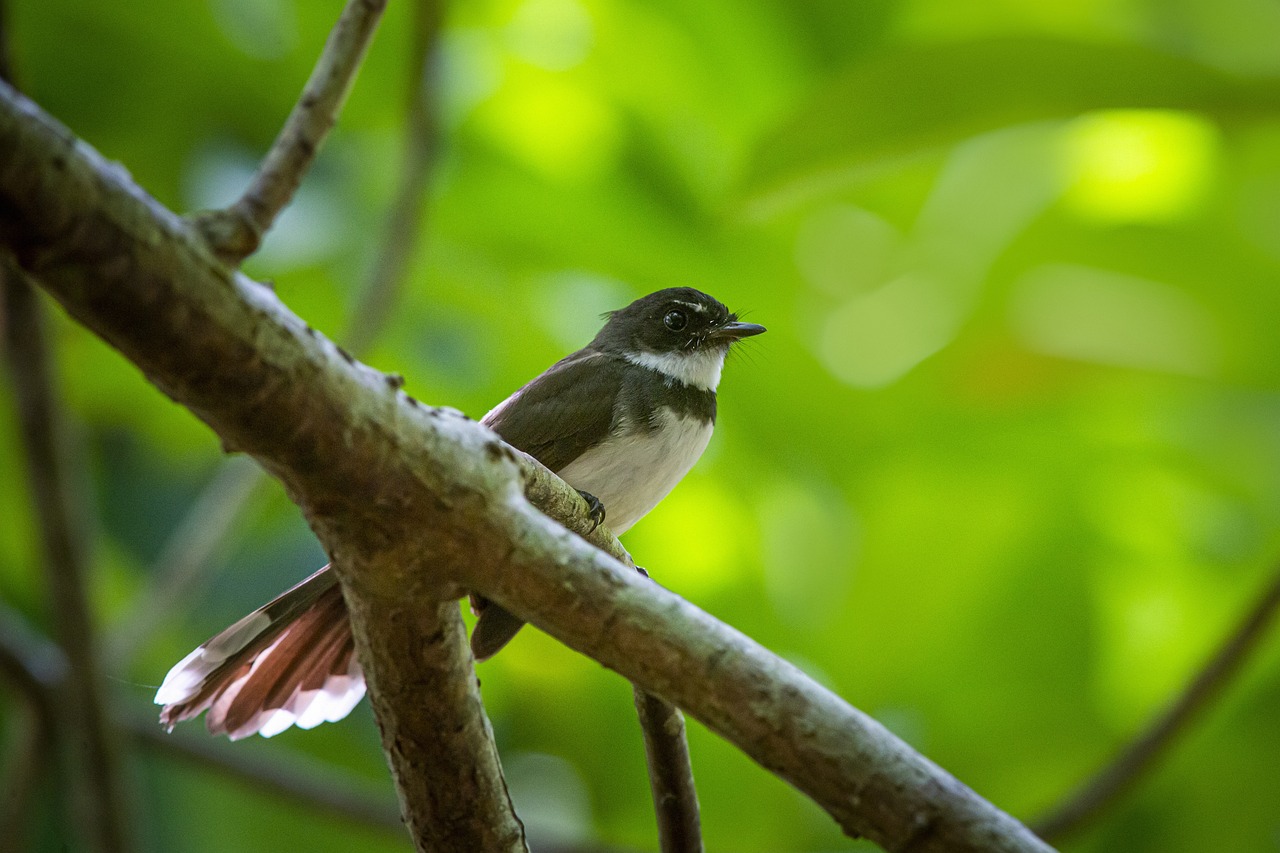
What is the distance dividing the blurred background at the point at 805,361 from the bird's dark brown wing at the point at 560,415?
61 centimetres

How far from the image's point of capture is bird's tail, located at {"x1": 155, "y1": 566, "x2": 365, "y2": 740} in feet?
8.27

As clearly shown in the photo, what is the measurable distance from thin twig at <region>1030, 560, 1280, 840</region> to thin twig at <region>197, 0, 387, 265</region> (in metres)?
2.68

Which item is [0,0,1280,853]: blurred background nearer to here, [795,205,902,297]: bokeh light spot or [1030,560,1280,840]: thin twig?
[795,205,902,297]: bokeh light spot

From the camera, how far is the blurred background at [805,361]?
397 cm

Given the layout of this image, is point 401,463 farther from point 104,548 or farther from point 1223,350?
point 104,548

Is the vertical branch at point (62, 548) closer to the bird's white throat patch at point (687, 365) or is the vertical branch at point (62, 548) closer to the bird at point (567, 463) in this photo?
the bird at point (567, 463)

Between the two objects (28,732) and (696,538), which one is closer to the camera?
(28,732)

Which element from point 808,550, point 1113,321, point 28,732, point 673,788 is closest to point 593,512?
point 673,788

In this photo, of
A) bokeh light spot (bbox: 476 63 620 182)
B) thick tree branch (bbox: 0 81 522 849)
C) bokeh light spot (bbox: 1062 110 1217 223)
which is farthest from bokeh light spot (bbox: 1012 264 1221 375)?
thick tree branch (bbox: 0 81 522 849)

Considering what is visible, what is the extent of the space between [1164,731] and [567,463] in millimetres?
1736

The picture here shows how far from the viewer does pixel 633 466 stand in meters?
3.19

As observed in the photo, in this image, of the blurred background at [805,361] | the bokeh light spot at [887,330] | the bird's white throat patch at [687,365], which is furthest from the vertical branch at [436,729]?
the bokeh light spot at [887,330]

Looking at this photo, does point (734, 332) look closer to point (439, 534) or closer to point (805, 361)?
point (805, 361)

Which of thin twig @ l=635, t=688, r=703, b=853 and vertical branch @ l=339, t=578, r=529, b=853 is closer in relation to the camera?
vertical branch @ l=339, t=578, r=529, b=853
